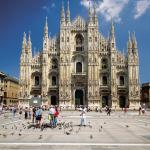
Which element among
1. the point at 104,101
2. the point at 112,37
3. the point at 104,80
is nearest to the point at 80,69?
the point at 104,80

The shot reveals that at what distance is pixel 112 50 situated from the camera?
6875 centimetres

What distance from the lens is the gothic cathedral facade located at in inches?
2667

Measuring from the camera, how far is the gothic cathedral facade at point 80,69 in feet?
222

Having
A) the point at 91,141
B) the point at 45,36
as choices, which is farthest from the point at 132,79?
the point at 91,141

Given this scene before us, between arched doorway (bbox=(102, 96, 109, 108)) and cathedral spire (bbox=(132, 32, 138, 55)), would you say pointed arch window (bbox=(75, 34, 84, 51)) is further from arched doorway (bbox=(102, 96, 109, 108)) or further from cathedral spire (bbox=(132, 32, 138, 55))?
arched doorway (bbox=(102, 96, 109, 108))

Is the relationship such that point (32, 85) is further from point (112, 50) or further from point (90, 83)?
point (112, 50)

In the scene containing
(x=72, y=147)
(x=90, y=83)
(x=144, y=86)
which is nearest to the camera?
(x=72, y=147)

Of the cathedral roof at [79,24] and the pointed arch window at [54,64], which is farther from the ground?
the cathedral roof at [79,24]

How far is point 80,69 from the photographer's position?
7006cm

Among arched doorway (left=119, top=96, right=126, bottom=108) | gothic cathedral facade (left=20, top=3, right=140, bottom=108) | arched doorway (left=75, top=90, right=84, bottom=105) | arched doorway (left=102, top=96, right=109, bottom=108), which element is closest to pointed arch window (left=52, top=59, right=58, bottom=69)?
gothic cathedral facade (left=20, top=3, right=140, bottom=108)

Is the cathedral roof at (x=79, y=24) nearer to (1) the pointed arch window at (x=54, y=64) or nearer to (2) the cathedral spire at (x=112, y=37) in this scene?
(2) the cathedral spire at (x=112, y=37)

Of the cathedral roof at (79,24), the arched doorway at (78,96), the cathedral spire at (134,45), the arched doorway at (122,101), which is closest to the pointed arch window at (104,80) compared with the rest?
the arched doorway at (122,101)

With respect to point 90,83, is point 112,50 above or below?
above

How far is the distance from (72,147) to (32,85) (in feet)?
183
